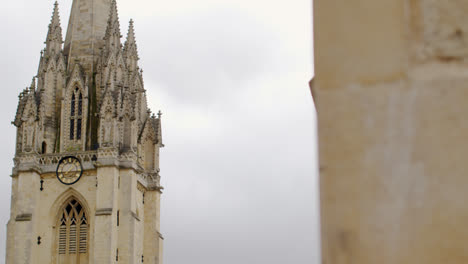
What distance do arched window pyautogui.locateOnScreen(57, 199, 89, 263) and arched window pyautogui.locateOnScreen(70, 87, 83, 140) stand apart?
3550 millimetres

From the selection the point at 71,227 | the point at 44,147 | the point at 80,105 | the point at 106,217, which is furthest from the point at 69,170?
the point at 80,105

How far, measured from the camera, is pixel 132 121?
39.2m

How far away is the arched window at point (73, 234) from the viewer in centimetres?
3666

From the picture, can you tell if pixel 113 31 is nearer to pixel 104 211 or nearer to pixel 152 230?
pixel 104 211

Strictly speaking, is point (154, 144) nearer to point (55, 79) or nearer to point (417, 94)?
point (55, 79)

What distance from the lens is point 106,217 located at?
3631 centimetres

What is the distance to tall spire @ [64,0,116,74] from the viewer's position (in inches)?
1612

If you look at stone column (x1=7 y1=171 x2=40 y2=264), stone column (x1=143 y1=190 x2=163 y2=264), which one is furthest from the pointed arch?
stone column (x1=143 y1=190 x2=163 y2=264)

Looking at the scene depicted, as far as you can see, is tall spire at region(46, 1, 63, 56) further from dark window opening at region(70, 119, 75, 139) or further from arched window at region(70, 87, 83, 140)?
dark window opening at region(70, 119, 75, 139)

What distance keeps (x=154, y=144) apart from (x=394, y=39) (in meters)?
41.1

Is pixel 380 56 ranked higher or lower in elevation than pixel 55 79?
lower

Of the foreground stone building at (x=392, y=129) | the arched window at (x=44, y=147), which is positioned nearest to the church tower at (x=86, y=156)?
the arched window at (x=44, y=147)

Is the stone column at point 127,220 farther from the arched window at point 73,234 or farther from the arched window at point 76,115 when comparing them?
the arched window at point 76,115

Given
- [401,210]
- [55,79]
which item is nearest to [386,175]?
[401,210]
